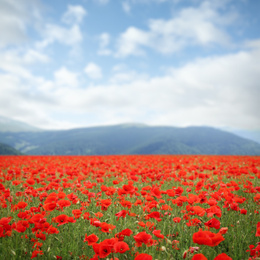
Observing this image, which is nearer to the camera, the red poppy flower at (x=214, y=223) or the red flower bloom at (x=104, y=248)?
the red flower bloom at (x=104, y=248)

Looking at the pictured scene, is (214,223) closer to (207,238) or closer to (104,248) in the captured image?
(207,238)

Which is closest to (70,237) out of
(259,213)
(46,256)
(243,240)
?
(46,256)

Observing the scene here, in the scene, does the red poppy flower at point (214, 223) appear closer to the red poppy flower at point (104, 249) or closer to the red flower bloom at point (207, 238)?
the red flower bloom at point (207, 238)

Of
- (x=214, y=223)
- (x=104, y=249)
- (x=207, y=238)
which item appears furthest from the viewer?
(x=214, y=223)

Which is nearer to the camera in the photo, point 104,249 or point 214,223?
point 104,249

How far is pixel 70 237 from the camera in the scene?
3109 mm

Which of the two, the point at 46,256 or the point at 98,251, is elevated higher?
the point at 98,251

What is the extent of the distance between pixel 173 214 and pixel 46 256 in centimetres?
235

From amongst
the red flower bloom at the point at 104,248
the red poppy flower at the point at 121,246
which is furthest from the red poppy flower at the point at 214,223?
the red flower bloom at the point at 104,248

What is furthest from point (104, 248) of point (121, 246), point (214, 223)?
point (214, 223)

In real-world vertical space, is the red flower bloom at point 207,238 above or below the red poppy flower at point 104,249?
above

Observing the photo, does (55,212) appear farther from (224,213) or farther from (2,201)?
(224,213)

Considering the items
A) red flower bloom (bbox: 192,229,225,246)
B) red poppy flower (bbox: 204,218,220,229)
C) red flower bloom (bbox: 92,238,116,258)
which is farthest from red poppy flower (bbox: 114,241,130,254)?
red poppy flower (bbox: 204,218,220,229)

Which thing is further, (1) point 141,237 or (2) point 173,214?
(2) point 173,214
